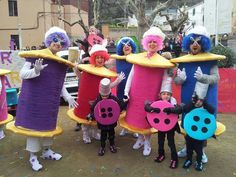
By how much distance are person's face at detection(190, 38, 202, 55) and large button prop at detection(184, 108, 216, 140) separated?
32.0 inches

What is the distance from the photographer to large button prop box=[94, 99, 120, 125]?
5.30m

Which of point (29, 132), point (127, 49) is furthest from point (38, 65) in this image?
point (127, 49)

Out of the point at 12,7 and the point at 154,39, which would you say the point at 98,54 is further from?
the point at 12,7

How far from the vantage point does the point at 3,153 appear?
583 centimetres

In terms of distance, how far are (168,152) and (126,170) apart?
92 cm

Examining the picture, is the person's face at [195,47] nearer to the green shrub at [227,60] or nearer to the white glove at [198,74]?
the white glove at [198,74]

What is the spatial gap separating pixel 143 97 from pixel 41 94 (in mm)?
1495

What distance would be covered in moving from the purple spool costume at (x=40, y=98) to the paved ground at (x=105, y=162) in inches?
26.0

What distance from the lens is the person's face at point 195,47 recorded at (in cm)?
486

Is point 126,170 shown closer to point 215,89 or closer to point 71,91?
point 215,89

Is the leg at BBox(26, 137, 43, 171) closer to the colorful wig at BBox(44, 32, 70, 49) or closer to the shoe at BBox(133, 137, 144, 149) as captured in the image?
the colorful wig at BBox(44, 32, 70, 49)

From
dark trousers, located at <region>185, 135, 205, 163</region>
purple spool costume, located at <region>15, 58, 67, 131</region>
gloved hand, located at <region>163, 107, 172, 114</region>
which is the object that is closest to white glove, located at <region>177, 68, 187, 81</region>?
gloved hand, located at <region>163, 107, 172, 114</region>

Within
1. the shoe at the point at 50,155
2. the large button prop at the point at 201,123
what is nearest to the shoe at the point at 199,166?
the large button prop at the point at 201,123

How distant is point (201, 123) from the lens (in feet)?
15.6
